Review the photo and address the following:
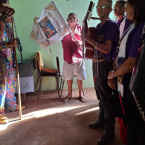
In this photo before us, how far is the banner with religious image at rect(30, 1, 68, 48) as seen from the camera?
7.47 ft

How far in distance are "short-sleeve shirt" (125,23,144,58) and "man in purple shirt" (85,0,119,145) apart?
45 centimetres

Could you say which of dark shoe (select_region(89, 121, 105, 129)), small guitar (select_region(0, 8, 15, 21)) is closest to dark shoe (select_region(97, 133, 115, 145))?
dark shoe (select_region(89, 121, 105, 129))

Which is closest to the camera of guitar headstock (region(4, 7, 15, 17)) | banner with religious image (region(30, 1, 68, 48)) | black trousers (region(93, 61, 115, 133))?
black trousers (region(93, 61, 115, 133))

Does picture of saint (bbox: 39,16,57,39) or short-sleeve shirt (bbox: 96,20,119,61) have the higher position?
picture of saint (bbox: 39,16,57,39)

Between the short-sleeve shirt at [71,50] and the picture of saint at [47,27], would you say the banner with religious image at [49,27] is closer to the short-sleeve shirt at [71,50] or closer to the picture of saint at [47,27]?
the picture of saint at [47,27]

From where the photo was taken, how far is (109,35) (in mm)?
1631

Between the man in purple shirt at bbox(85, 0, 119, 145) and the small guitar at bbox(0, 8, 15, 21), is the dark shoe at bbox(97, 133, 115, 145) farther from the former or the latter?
the small guitar at bbox(0, 8, 15, 21)

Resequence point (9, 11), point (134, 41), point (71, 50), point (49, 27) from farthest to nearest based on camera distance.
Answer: point (71, 50), point (49, 27), point (9, 11), point (134, 41)

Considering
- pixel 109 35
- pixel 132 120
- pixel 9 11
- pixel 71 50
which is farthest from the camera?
pixel 71 50

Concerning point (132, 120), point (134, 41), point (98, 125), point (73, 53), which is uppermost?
point (134, 41)

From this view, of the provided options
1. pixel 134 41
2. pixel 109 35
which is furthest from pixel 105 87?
pixel 134 41

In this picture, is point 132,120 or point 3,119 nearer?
point 132,120

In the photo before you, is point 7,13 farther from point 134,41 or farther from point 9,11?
point 134,41

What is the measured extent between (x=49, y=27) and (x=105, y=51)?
3.32 feet
